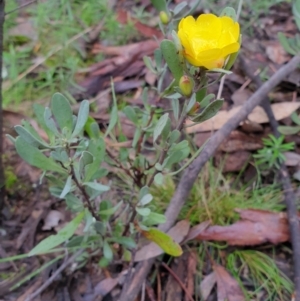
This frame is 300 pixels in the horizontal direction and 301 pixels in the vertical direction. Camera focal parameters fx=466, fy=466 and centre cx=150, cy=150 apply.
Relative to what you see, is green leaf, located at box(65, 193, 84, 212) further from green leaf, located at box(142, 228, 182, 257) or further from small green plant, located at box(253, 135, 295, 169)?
small green plant, located at box(253, 135, 295, 169)

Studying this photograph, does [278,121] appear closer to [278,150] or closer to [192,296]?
[278,150]

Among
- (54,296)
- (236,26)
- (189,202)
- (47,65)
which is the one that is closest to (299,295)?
(189,202)

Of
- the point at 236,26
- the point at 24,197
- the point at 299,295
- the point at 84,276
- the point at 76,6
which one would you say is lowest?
the point at 299,295

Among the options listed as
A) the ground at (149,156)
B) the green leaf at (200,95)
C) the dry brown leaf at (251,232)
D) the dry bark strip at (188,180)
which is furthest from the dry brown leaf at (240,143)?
the green leaf at (200,95)

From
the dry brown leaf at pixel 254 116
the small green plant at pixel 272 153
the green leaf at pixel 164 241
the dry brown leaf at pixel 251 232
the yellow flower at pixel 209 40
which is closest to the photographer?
the yellow flower at pixel 209 40

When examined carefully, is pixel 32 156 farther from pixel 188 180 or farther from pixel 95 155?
pixel 188 180

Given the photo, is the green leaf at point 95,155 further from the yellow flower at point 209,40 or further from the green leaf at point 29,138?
the yellow flower at point 209,40
